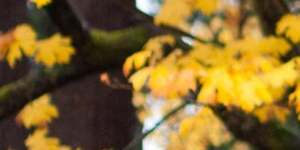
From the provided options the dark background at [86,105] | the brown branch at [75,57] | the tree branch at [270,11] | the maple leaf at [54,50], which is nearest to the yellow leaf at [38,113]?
the brown branch at [75,57]

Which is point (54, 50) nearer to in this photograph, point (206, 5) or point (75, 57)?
point (75, 57)

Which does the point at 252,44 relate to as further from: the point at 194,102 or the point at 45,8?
the point at 45,8

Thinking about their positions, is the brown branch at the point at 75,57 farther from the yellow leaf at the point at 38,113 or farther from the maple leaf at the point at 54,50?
the yellow leaf at the point at 38,113

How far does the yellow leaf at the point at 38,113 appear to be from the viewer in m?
3.22

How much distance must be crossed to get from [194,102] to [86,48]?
1.95 ft

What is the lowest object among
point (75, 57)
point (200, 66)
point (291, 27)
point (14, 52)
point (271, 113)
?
point (271, 113)

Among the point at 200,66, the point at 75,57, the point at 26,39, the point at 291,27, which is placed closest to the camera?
the point at 200,66

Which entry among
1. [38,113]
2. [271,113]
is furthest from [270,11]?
[38,113]

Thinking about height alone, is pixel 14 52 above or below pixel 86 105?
above

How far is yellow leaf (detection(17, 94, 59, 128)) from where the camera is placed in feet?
10.6

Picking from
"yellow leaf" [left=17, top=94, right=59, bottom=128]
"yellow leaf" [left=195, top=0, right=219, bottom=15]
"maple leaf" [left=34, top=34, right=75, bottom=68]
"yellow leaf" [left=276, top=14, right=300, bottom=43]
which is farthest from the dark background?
Result: "yellow leaf" [left=276, top=14, right=300, bottom=43]

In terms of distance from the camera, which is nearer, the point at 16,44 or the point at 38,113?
the point at 16,44

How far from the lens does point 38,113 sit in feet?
10.9

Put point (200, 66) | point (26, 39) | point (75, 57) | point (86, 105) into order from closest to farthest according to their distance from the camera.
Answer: point (200, 66), point (26, 39), point (75, 57), point (86, 105)
